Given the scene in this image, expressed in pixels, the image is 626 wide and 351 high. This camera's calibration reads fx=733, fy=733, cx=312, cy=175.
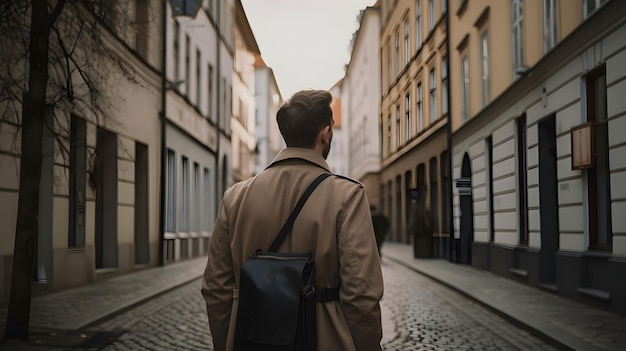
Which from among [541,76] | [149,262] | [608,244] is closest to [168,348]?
[608,244]

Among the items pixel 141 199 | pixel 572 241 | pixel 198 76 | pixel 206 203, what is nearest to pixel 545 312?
pixel 572 241

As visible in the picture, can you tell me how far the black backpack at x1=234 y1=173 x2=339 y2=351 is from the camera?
7.33ft

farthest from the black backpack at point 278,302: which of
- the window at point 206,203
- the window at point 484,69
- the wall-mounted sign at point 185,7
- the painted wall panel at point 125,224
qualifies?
the window at point 206,203

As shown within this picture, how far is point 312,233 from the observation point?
2350mm

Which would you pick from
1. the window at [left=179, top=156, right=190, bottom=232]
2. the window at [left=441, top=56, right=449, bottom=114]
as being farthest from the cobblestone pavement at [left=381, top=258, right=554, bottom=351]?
the window at [left=179, top=156, right=190, bottom=232]

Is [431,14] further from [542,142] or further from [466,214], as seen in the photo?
[466,214]

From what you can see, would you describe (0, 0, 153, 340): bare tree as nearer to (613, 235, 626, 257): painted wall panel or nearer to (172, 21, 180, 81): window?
(613, 235, 626, 257): painted wall panel

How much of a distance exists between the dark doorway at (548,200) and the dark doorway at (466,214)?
1.10 metres

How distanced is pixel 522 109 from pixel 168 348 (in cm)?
695

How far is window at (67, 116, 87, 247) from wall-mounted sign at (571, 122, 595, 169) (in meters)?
5.83

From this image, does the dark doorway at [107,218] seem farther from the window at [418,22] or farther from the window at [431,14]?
the window at [431,14]

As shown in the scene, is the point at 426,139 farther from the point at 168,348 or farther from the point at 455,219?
the point at 455,219

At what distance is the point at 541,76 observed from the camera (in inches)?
416

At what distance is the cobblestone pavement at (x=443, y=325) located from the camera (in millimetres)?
6871
